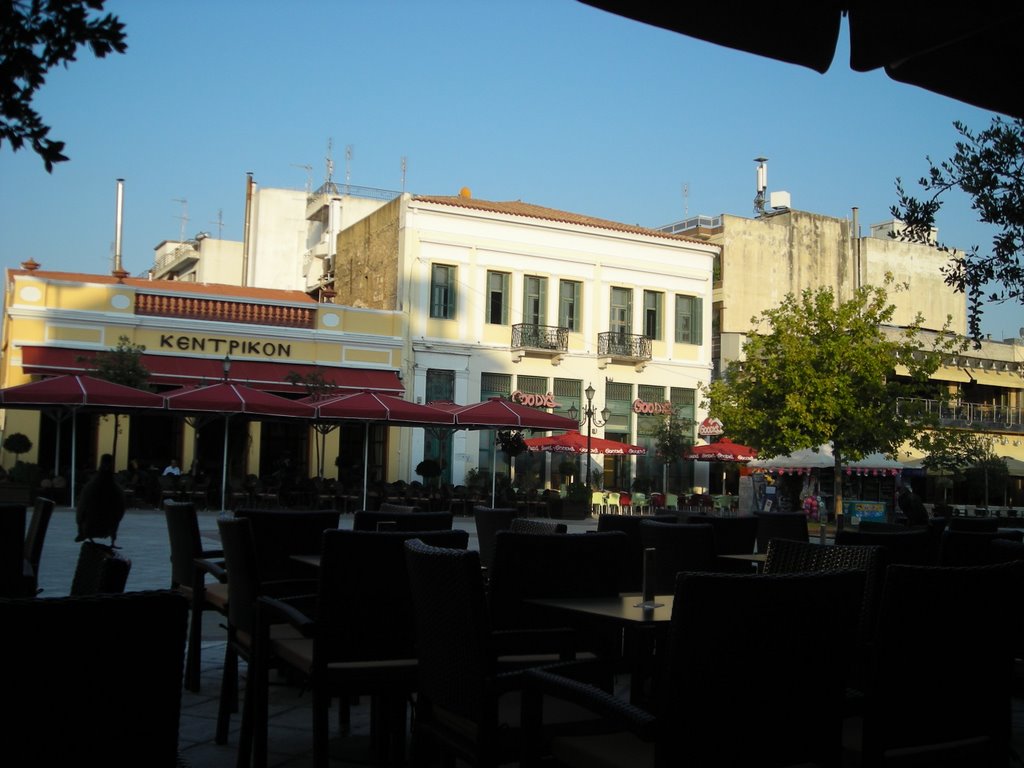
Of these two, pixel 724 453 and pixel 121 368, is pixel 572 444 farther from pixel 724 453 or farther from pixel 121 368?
pixel 121 368

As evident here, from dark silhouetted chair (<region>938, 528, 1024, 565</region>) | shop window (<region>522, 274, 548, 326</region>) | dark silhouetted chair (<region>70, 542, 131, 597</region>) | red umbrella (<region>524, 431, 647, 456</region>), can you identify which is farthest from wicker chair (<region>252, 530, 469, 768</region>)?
shop window (<region>522, 274, 548, 326</region>)

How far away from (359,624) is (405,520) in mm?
1836

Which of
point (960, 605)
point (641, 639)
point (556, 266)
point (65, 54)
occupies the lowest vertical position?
point (641, 639)

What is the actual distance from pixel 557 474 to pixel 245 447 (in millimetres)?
10668

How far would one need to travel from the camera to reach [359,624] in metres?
3.96

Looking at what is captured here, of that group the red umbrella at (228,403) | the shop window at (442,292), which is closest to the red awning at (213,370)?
the shop window at (442,292)

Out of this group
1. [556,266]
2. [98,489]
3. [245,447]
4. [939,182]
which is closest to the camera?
[939,182]

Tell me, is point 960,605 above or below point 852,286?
below

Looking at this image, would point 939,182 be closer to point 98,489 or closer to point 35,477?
point 98,489

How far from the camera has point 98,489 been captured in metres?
12.0

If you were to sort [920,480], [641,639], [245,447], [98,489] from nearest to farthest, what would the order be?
[641,639] → [98,489] → [245,447] → [920,480]

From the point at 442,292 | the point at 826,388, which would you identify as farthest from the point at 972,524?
the point at 442,292

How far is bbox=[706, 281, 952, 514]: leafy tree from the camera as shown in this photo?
27781 mm

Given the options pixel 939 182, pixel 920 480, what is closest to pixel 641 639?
pixel 939 182
